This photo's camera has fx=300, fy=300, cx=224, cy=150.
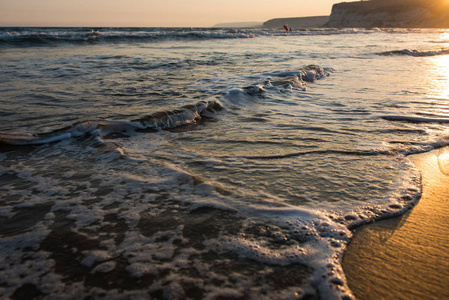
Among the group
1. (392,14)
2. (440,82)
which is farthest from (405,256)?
(392,14)

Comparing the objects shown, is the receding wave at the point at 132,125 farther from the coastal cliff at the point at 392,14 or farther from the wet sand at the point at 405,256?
the coastal cliff at the point at 392,14

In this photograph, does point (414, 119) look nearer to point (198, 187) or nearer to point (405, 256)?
point (405, 256)

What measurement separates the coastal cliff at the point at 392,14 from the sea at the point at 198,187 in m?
88.1

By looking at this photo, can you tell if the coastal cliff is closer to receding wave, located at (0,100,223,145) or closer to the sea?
the sea

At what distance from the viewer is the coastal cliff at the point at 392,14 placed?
74.5 meters

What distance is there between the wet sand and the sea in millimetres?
75

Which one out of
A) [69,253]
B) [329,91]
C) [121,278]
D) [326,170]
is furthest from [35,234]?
[329,91]

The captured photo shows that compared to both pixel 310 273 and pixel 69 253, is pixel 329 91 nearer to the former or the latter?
pixel 310 273

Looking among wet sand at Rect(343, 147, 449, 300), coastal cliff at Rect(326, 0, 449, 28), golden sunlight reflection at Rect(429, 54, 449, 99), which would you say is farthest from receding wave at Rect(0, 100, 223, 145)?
coastal cliff at Rect(326, 0, 449, 28)

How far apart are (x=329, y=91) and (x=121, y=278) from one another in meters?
5.46

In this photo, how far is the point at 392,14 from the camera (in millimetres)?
81688

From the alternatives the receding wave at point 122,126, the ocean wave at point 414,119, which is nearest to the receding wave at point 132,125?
the receding wave at point 122,126

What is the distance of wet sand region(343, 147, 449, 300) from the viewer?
1.37 metres

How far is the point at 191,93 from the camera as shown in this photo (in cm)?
564
